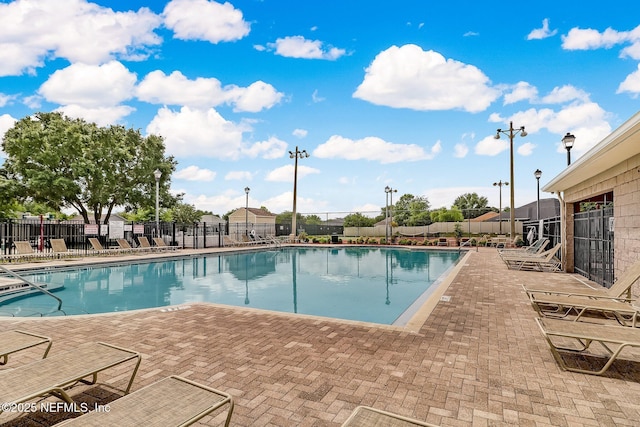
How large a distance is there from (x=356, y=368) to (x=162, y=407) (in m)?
1.87

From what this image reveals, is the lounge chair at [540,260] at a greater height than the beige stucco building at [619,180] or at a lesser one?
lesser

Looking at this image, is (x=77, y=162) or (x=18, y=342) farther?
(x=77, y=162)

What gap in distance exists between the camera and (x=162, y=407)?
207 centimetres

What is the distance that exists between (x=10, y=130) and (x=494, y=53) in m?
29.4

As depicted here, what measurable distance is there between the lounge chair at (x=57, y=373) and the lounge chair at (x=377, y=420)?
5.98ft

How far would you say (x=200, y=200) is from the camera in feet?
171

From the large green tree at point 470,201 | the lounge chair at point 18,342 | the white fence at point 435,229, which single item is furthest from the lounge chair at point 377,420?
the large green tree at point 470,201

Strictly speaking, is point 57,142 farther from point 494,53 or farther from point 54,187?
point 494,53

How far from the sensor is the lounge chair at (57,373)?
2.23 metres

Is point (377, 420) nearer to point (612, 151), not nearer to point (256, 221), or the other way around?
point (612, 151)

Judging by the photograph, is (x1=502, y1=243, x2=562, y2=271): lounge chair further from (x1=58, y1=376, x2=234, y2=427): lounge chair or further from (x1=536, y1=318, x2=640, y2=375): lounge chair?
(x1=58, y1=376, x2=234, y2=427): lounge chair

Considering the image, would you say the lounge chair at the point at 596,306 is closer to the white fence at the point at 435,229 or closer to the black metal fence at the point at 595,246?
the black metal fence at the point at 595,246

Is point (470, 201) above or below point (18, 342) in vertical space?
above

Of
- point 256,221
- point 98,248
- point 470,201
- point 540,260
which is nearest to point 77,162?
point 98,248
